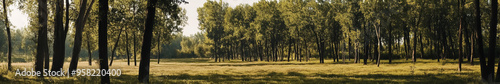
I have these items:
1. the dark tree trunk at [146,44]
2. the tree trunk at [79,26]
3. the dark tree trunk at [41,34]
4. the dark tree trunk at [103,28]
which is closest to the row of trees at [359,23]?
the dark tree trunk at [146,44]

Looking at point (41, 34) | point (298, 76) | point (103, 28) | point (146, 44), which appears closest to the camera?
point (103, 28)

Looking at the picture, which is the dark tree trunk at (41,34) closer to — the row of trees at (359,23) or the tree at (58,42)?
the tree at (58,42)

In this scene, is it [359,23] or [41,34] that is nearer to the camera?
[41,34]

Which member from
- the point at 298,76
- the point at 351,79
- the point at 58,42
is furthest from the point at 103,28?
the point at 351,79

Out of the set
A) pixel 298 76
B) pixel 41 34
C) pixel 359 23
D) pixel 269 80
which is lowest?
pixel 298 76

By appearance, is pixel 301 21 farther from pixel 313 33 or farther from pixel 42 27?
pixel 42 27

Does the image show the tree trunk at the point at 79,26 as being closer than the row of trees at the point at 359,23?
Yes

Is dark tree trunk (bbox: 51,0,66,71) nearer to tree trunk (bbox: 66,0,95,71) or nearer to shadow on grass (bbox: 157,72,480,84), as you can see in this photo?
tree trunk (bbox: 66,0,95,71)

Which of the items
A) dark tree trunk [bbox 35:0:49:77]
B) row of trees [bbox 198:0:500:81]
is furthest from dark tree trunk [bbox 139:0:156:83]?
row of trees [bbox 198:0:500:81]

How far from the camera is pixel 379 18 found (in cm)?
4622

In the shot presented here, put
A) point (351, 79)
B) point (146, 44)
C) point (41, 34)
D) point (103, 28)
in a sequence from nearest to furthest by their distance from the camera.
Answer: point (103, 28) → point (146, 44) → point (351, 79) → point (41, 34)

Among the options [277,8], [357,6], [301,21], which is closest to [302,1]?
[301,21]

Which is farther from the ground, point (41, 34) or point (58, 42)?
point (41, 34)

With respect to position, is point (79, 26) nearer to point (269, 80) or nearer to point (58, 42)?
point (58, 42)
